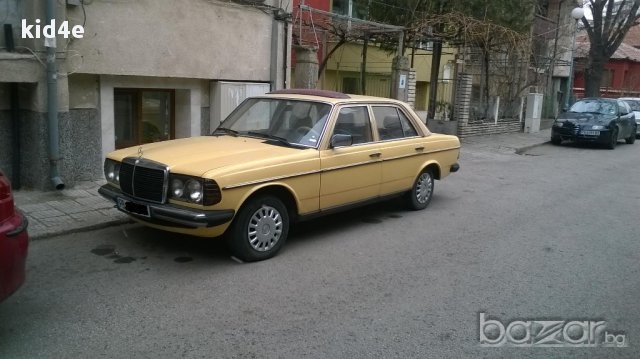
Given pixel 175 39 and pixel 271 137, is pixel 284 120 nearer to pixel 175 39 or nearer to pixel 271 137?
pixel 271 137

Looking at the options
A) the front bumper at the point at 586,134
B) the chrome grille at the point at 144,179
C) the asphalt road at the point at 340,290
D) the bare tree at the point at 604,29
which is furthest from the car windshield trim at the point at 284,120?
the bare tree at the point at 604,29

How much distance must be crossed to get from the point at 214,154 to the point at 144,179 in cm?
70

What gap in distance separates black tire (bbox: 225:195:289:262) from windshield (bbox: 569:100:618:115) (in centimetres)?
1546

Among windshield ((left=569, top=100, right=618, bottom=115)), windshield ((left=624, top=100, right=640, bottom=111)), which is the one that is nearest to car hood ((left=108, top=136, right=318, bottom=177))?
windshield ((left=569, top=100, right=618, bottom=115))

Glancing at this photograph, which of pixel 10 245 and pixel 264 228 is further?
pixel 264 228

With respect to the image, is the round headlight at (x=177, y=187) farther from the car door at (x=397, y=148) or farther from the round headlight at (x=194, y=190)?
the car door at (x=397, y=148)

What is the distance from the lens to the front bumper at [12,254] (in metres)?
3.51

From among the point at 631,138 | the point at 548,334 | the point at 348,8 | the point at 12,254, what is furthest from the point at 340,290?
the point at 631,138

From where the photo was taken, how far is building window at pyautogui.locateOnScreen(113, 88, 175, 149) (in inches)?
365

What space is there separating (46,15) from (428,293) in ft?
20.0

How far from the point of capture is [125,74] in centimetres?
859

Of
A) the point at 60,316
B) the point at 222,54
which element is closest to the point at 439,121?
the point at 222,54

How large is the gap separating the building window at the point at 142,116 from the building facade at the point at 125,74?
2 centimetres

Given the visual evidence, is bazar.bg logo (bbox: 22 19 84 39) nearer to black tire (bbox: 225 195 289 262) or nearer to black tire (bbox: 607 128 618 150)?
black tire (bbox: 225 195 289 262)
